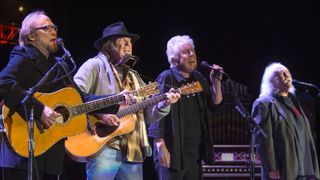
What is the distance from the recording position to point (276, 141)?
6.71 m

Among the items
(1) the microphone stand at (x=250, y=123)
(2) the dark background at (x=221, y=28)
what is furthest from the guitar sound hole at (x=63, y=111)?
(2) the dark background at (x=221, y=28)

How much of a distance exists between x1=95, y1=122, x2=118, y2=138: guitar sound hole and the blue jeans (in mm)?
151

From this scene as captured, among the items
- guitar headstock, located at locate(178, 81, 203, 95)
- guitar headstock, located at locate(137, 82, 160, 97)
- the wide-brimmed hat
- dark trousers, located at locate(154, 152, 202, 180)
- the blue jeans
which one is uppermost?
the wide-brimmed hat

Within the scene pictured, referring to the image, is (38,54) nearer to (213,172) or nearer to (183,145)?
(183,145)

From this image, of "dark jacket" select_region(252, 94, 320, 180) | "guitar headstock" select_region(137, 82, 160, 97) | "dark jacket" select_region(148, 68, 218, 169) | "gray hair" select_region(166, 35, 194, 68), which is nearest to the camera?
"guitar headstock" select_region(137, 82, 160, 97)

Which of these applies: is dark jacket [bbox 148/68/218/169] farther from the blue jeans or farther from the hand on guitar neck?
the blue jeans

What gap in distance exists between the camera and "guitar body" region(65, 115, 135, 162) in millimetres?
4934

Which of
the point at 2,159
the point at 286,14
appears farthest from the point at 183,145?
the point at 286,14

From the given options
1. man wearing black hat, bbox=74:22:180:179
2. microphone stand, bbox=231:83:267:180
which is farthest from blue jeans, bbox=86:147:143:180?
microphone stand, bbox=231:83:267:180

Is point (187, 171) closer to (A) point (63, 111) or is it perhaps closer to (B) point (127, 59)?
(B) point (127, 59)

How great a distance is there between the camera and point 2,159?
14.2 ft

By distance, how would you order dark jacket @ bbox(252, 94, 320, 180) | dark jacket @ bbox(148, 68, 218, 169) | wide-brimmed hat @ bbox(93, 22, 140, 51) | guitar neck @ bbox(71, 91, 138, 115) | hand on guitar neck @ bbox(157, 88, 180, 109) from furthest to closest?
dark jacket @ bbox(252, 94, 320, 180)
dark jacket @ bbox(148, 68, 218, 169)
wide-brimmed hat @ bbox(93, 22, 140, 51)
hand on guitar neck @ bbox(157, 88, 180, 109)
guitar neck @ bbox(71, 91, 138, 115)

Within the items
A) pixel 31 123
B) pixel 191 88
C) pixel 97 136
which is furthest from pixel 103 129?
pixel 191 88

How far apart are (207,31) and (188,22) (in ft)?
1.30
